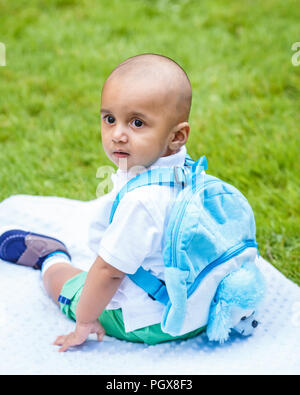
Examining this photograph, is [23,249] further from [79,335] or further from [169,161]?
[169,161]

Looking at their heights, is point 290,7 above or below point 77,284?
above

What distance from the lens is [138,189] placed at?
5.07ft

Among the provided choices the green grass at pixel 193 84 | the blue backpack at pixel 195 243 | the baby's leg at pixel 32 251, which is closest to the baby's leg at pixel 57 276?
the baby's leg at pixel 32 251

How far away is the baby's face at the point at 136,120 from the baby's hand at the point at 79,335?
50cm

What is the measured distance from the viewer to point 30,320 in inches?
73.4

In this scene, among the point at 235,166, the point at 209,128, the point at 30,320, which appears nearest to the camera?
the point at 30,320

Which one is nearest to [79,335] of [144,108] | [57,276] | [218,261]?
[57,276]

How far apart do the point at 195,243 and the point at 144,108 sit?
0.40m

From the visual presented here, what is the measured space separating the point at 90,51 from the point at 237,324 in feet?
9.07

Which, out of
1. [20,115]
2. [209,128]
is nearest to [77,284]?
[209,128]

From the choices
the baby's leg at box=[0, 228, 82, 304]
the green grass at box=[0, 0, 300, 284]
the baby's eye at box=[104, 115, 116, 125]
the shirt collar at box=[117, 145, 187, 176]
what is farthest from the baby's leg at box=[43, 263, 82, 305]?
the green grass at box=[0, 0, 300, 284]

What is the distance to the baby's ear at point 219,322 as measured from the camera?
1632mm

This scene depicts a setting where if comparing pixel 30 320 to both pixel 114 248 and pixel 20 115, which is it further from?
pixel 20 115

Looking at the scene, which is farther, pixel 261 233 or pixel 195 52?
pixel 195 52
